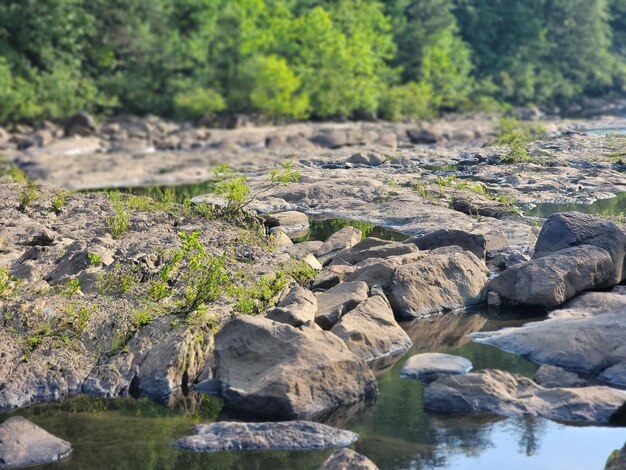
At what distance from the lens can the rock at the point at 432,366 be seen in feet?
27.7

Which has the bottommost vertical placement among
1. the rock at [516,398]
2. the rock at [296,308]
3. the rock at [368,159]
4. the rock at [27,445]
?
the rock at [27,445]

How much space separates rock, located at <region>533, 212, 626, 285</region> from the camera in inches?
415

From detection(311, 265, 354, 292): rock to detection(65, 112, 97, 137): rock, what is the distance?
21.9 metres

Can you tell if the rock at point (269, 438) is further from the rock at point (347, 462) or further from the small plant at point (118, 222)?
the small plant at point (118, 222)

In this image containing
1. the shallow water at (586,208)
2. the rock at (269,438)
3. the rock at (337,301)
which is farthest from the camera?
the shallow water at (586,208)

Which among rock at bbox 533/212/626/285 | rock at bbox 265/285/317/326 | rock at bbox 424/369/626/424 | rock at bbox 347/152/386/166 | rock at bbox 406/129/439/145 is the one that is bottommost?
rock at bbox 406/129/439/145

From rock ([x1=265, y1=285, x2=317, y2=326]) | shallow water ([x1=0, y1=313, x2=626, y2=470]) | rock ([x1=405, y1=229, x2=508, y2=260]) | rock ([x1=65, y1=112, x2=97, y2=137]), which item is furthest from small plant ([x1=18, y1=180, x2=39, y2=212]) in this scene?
rock ([x1=65, y1=112, x2=97, y2=137])

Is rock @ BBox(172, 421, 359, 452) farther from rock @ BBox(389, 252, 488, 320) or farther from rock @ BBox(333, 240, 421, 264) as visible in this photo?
rock @ BBox(333, 240, 421, 264)

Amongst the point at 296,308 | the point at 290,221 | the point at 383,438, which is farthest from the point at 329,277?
the point at 290,221

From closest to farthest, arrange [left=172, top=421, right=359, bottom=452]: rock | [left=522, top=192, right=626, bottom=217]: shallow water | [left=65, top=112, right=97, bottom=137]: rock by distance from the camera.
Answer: [left=172, top=421, right=359, bottom=452]: rock
[left=522, top=192, right=626, bottom=217]: shallow water
[left=65, top=112, right=97, bottom=137]: rock

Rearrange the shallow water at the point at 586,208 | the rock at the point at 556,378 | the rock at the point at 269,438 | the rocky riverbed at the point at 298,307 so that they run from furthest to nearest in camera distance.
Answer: the shallow water at the point at 586,208, the rock at the point at 556,378, the rocky riverbed at the point at 298,307, the rock at the point at 269,438

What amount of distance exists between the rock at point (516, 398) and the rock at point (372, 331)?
3.59 ft

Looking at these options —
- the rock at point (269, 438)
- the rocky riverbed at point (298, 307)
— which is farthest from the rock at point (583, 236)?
the rock at point (269, 438)

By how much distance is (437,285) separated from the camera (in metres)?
10.4
